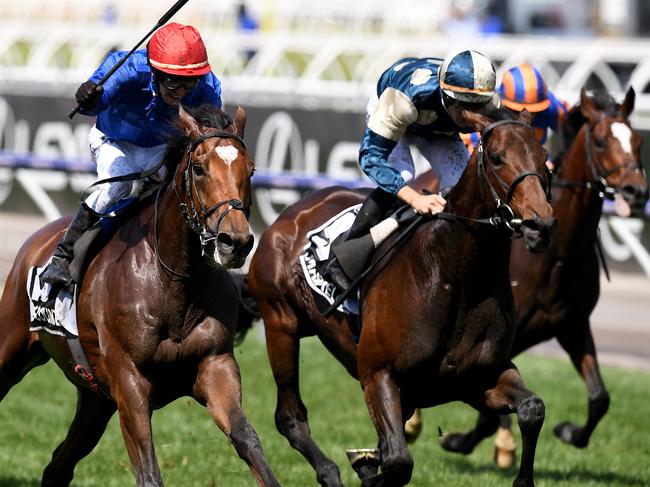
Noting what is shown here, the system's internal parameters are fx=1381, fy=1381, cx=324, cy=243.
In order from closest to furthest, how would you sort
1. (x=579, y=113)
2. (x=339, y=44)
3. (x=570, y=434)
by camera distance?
A: (x=570, y=434) < (x=579, y=113) < (x=339, y=44)

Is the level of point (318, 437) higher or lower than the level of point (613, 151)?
lower

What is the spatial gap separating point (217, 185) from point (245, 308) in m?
2.14

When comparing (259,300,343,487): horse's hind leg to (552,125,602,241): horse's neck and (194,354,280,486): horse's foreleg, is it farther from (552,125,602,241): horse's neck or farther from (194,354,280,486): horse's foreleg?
(552,125,602,241): horse's neck

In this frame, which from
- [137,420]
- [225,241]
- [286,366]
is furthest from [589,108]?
[137,420]

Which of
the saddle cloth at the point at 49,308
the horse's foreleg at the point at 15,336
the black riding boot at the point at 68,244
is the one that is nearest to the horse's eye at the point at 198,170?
the black riding boot at the point at 68,244

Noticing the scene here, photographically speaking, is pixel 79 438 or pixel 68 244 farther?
pixel 79 438

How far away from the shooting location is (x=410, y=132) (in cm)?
672

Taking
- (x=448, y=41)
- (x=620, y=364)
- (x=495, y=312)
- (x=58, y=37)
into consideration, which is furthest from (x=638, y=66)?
(x=495, y=312)

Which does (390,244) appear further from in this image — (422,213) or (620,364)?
(620,364)

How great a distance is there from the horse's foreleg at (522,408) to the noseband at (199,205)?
1.46 m

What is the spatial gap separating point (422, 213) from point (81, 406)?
1899mm

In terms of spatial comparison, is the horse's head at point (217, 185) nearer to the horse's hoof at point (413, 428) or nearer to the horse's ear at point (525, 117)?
the horse's ear at point (525, 117)

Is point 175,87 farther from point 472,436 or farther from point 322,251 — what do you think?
point 472,436

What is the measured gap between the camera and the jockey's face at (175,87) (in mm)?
5844
